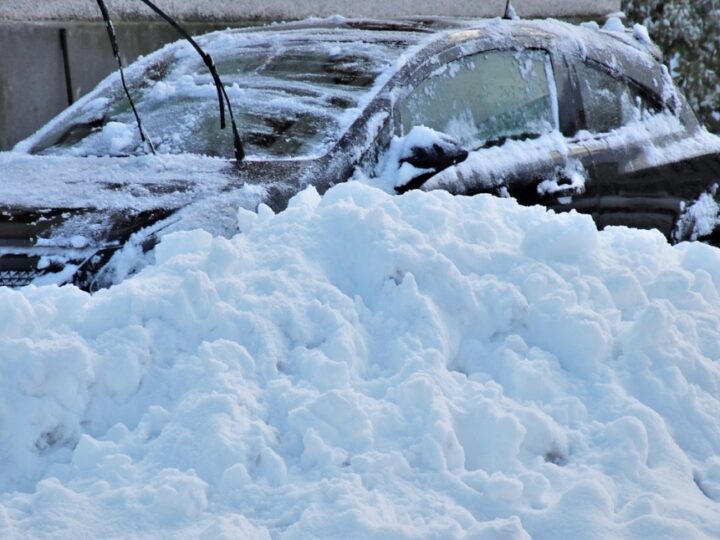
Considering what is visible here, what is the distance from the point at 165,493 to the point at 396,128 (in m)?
2.30

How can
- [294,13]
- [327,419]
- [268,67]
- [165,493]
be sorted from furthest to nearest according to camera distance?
[294,13] → [268,67] → [327,419] → [165,493]

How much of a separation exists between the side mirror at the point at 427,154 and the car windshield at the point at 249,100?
0.91 feet

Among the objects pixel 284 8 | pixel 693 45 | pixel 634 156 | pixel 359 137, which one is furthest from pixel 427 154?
pixel 693 45

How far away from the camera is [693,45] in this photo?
12.4 m

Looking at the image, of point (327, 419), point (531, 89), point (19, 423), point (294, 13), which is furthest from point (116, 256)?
point (294, 13)

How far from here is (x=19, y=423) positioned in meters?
2.83

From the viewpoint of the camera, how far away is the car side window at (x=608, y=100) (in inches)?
220

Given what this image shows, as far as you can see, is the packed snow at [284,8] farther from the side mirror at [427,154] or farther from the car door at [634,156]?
the side mirror at [427,154]

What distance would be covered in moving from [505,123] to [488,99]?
129 mm

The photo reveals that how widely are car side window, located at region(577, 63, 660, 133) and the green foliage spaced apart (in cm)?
671

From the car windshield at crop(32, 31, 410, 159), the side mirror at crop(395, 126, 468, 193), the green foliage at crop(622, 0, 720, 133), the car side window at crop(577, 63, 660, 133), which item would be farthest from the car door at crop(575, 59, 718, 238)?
the green foliage at crop(622, 0, 720, 133)

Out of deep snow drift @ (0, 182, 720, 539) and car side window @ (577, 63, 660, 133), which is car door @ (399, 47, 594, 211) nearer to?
car side window @ (577, 63, 660, 133)

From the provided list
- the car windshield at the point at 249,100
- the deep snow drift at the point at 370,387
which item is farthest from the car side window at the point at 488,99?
the deep snow drift at the point at 370,387

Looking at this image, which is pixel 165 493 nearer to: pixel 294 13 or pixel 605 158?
pixel 605 158
